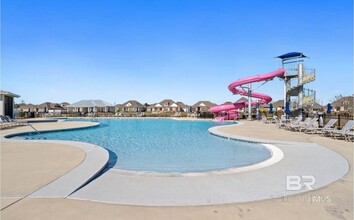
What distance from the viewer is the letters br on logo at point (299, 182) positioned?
370 centimetres

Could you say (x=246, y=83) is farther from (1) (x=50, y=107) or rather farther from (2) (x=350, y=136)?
(1) (x=50, y=107)

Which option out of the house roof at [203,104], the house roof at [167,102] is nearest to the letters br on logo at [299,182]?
the house roof at [203,104]

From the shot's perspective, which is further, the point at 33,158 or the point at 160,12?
the point at 160,12

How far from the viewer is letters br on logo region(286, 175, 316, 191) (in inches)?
146

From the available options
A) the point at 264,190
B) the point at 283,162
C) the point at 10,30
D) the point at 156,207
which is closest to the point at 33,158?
the point at 156,207

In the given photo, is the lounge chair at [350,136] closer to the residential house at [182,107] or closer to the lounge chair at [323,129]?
the lounge chair at [323,129]

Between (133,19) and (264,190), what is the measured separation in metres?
13.0

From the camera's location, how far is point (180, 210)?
9.45 ft

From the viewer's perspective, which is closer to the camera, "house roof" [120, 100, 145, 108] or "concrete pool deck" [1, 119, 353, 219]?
"concrete pool deck" [1, 119, 353, 219]

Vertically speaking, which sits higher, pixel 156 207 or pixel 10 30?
pixel 10 30

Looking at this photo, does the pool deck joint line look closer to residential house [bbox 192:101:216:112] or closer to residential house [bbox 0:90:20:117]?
residential house [bbox 0:90:20:117]

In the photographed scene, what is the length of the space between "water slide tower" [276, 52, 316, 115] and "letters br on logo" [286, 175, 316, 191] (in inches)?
733

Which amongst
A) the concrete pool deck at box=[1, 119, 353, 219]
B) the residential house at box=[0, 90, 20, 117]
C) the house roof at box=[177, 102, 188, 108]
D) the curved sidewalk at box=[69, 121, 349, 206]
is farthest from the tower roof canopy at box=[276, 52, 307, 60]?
the house roof at box=[177, 102, 188, 108]

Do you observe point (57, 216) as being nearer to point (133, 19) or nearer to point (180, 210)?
point (180, 210)
